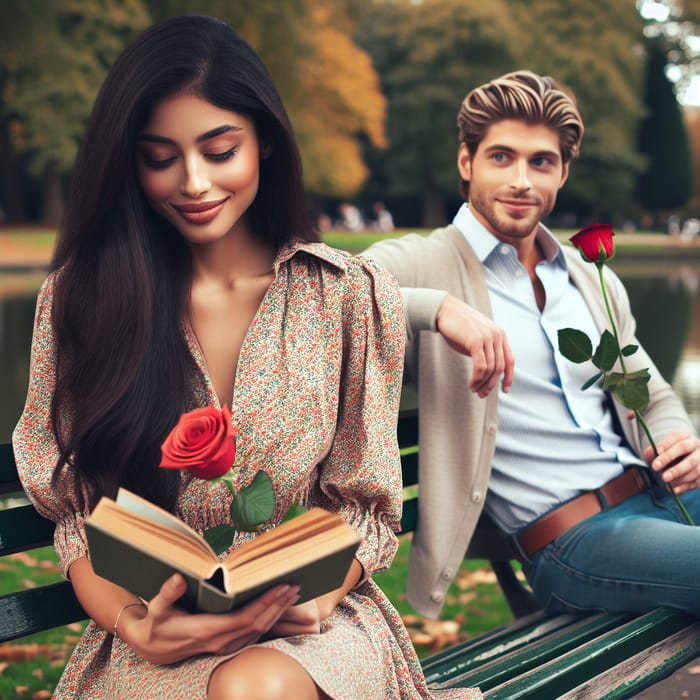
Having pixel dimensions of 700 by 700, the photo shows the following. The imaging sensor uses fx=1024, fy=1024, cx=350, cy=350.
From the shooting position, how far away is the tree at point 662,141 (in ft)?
141

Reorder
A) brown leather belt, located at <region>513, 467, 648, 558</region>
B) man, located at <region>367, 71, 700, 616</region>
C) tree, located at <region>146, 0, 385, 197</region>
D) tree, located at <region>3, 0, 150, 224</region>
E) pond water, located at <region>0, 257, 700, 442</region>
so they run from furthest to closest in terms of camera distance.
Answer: tree, located at <region>146, 0, 385, 197</region> → tree, located at <region>3, 0, 150, 224</region> → pond water, located at <region>0, 257, 700, 442</region> → brown leather belt, located at <region>513, 467, 648, 558</region> → man, located at <region>367, 71, 700, 616</region>

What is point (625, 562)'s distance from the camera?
2777mm

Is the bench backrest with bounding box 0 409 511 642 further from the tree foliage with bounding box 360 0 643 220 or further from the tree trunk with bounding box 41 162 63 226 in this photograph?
the tree foliage with bounding box 360 0 643 220

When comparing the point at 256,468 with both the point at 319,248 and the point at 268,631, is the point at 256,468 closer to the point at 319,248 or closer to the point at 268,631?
the point at 268,631

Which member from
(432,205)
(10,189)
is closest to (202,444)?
(10,189)

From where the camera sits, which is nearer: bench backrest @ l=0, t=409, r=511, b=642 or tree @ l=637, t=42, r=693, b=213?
Result: bench backrest @ l=0, t=409, r=511, b=642

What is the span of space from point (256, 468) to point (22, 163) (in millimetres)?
34814

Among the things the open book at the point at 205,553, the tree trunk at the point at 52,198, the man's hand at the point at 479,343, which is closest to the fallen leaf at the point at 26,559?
the man's hand at the point at 479,343

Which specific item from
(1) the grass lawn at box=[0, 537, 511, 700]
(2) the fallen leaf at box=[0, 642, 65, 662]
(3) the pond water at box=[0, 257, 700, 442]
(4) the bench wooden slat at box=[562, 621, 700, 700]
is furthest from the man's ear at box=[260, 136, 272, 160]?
(3) the pond water at box=[0, 257, 700, 442]

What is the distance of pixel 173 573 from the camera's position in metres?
1.65

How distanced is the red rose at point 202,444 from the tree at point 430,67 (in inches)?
1397

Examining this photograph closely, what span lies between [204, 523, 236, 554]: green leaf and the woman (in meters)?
0.21

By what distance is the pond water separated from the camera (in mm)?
8836

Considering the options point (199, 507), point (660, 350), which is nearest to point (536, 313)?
point (199, 507)
